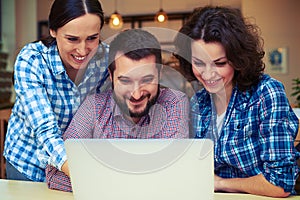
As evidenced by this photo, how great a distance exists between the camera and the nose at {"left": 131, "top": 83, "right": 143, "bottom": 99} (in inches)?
44.8

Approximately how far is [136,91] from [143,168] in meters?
0.32

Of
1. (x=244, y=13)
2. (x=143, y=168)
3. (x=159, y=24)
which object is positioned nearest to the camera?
(x=143, y=168)

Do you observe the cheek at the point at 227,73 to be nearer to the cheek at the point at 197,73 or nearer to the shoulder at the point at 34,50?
the cheek at the point at 197,73

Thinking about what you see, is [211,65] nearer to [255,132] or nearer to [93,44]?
[255,132]

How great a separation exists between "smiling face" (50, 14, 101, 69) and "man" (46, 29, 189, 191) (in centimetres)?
8

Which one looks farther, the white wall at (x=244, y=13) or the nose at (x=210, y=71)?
the white wall at (x=244, y=13)

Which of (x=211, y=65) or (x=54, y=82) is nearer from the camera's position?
(x=211, y=65)

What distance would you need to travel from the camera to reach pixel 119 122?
137 centimetres

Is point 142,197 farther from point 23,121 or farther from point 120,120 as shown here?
point 23,121

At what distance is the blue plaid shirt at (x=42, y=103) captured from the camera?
1283 millimetres

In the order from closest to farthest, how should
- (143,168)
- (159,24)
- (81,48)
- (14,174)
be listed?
(143,168)
(81,48)
(14,174)
(159,24)

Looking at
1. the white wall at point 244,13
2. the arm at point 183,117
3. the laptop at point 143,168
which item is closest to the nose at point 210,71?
the arm at point 183,117

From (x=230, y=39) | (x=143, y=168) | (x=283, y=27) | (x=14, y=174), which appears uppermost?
(x=283, y=27)

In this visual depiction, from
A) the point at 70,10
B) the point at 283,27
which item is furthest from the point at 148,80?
the point at 283,27
